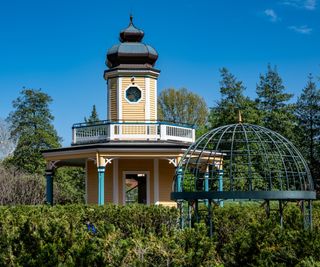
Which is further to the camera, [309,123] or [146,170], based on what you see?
[309,123]

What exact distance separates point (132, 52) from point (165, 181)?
602 centimetres

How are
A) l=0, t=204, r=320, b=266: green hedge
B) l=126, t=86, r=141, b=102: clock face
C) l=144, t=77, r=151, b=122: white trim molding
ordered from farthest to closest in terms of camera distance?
l=126, t=86, r=141, b=102: clock face
l=144, t=77, r=151, b=122: white trim molding
l=0, t=204, r=320, b=266: green hedge

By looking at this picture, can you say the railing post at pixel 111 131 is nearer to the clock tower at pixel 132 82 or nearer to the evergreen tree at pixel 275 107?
the clock tower at pixel 132 82

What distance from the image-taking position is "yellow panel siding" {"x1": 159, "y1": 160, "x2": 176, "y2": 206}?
2531 cm

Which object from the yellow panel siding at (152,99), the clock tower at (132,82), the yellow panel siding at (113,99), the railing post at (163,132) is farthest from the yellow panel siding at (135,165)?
the yellow panel siding at (152,99)

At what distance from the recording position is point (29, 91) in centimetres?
4234

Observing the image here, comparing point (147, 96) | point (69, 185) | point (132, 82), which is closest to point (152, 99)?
point (147, 96)

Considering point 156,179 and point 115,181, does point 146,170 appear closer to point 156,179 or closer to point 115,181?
point 156,179

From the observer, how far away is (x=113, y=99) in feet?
88.4

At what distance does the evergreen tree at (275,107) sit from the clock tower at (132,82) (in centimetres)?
1421

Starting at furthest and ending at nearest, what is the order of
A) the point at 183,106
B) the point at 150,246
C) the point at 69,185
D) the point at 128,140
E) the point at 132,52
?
the point at 183,106
the point at 69,185
the point at 132,52
the point at 128,140
the point at 150,246

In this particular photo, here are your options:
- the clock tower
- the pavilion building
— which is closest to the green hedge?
the pavilion building

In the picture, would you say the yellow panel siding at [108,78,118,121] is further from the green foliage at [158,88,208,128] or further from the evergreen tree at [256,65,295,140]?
the green foliage at [158,88,208,128]

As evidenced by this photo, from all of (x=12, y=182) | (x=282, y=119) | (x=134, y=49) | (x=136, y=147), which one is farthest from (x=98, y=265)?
(x=282, y=119)
